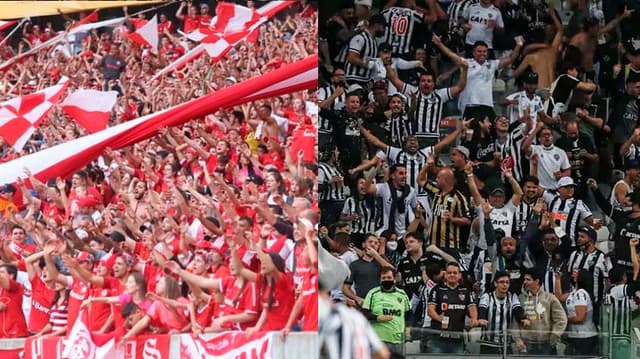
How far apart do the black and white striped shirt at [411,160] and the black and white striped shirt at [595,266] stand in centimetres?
98

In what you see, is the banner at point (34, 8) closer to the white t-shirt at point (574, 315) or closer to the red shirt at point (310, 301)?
the red shirt at point (310, 301)

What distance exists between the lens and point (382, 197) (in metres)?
6.88

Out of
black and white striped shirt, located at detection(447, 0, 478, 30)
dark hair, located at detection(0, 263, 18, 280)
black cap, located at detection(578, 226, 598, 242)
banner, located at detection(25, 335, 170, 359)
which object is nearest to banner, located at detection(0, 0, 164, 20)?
dark hair, located at detection(0, 263, 18, 280)

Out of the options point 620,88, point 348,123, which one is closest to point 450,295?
point 348,123

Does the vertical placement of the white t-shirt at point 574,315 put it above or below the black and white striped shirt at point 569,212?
below

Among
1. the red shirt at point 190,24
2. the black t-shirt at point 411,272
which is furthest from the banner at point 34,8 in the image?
the black t-shirt at point 411,272

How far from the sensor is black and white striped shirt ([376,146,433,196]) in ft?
22.8

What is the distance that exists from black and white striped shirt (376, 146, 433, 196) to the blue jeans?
3.66 feet

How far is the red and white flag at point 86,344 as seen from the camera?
674 cm

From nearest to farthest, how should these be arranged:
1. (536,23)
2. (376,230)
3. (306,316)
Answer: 1. (306,316)
2. (376,230)
3. (536,23)

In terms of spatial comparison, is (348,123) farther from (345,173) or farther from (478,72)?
(478,72)

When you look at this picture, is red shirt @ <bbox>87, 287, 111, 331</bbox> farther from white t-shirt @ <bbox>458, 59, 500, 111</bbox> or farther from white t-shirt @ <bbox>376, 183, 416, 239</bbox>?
white t-shirt @ <bbox>458, 59, 500, 111</bbox>

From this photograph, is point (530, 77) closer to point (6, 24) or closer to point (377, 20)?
point (377, 20)

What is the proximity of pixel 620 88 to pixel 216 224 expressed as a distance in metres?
2.68
